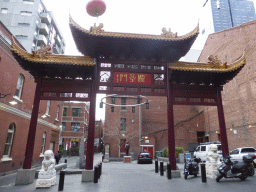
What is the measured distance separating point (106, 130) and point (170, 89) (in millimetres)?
21489

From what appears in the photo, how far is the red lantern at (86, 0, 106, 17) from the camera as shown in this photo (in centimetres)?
976

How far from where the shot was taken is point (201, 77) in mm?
10320

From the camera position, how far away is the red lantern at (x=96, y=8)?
9.76 metres

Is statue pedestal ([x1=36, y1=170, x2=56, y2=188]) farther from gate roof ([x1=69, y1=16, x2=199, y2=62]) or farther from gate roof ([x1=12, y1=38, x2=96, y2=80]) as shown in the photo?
gate roof ([x1=69, y1=16, x2=199, y2=62])

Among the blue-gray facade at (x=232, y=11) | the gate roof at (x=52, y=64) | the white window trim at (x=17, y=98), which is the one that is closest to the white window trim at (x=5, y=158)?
the white window trim at (x=17, y=98)

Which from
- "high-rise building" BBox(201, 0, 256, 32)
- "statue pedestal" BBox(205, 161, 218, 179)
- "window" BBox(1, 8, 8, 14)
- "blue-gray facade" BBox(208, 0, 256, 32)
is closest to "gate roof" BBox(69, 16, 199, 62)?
"statue pedestal" BBox(205, 161, 218, 179)

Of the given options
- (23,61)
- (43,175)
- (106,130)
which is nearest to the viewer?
(43,175)

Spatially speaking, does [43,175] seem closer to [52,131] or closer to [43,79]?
[43,79]

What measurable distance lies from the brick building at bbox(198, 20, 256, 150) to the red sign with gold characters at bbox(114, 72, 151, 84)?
1384cm

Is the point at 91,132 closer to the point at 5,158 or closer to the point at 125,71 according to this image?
the point at 125,71

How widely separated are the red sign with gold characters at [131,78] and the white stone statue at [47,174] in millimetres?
5277

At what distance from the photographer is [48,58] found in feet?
31.0

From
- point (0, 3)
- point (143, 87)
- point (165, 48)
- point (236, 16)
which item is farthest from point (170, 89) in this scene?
point (236, 16)

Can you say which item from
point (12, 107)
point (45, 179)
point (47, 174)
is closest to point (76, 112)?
point (12, 107)
